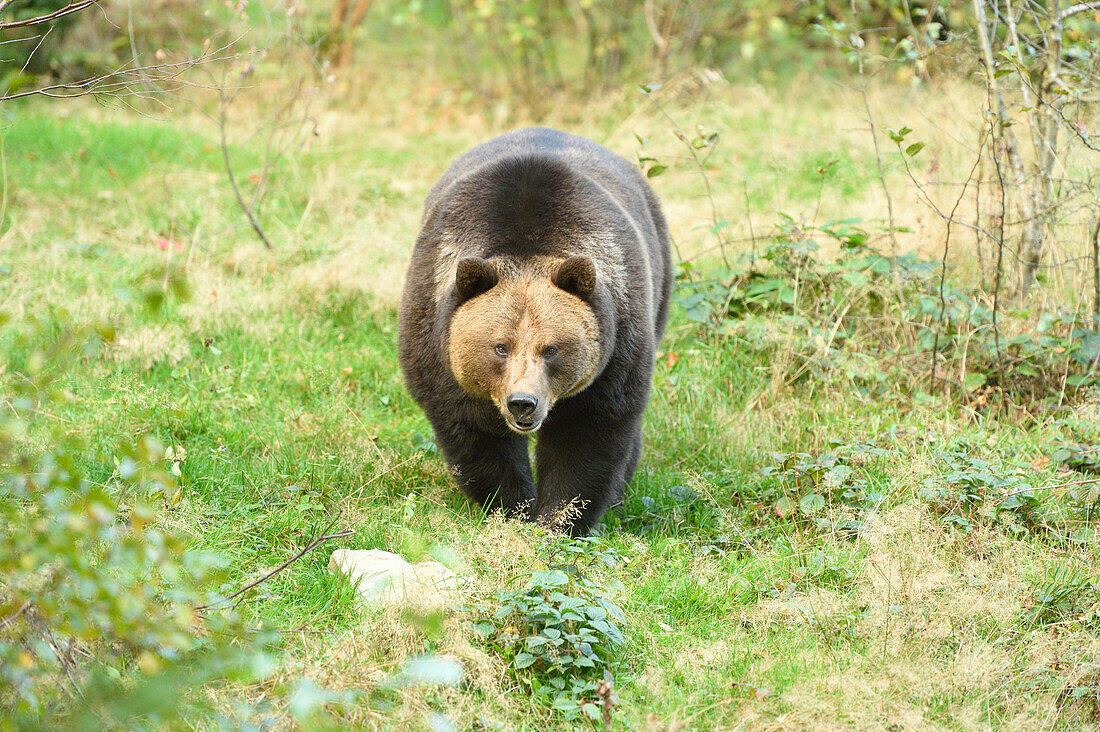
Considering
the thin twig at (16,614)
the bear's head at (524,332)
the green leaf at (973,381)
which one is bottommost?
the green leaf at (973,381)

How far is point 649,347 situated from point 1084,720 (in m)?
2.61

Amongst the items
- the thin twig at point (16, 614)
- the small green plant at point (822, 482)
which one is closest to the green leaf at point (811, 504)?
the small green plant at point (822, 482)

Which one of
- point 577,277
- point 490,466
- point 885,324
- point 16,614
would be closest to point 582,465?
point 490,466

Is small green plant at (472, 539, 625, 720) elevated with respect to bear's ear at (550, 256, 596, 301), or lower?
lower

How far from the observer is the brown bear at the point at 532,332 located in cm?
460

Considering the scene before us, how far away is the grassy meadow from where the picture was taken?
3500 mm

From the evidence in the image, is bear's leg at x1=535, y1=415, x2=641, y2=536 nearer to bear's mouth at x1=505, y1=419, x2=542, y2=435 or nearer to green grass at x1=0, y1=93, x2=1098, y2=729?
green grass at x1=0, y1=93, x2=1098, y2=729

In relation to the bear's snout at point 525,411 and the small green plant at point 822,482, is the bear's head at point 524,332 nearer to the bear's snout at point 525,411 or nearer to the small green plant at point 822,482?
the bear's snout at point 525,411

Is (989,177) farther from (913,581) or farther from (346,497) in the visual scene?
(346,497)

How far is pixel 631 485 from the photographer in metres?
5.97

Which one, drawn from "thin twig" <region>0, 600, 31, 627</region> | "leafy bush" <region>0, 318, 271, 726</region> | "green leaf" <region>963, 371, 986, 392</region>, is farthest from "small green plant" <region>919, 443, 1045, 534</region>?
"thin twig" <region>0, 600, 31, 627</region>

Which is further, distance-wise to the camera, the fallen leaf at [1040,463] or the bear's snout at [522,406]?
the fallen leaf at [1040,463]

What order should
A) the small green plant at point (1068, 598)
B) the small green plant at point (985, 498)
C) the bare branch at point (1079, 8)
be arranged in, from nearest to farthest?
the small green plant at point (1068, 598)
the small green plant at point (985, 498)
the bare branch at point (1079, 8)

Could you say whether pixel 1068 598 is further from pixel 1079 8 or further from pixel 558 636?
pixel 1079 8
